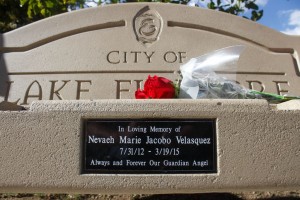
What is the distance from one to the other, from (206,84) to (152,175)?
0.95m

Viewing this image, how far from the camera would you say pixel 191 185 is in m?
2.84

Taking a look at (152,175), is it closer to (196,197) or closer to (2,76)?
(196,197)

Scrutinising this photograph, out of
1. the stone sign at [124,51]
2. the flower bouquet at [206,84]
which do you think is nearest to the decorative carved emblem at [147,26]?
the stone sign at [124,51]

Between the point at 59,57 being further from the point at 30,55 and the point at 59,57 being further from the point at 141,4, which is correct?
the point at 141,4

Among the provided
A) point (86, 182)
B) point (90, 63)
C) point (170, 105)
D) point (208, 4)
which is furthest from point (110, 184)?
point (208, 4)

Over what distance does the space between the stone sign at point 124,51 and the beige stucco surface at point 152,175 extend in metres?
1.31

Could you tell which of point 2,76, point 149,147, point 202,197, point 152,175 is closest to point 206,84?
point 149,147

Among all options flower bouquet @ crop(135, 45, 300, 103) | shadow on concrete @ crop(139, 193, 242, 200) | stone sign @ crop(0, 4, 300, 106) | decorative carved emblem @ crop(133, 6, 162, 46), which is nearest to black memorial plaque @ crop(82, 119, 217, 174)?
flower bouquet @ crop(135, 45, 300, 103)

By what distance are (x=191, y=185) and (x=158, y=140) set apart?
1.24 ft

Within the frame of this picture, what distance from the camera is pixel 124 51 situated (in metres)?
4.36

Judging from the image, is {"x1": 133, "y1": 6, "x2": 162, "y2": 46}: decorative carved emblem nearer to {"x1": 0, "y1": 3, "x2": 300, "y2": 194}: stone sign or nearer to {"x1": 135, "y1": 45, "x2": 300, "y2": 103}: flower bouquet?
{"x1": 135, "y1": 45, "x2": 300, "y2": 103}: flower bouquet

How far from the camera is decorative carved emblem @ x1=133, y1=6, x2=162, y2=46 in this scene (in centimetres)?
440

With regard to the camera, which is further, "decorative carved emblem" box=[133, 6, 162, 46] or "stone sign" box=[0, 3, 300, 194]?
"decorative carved emblem" box=[133, 6, 162, 46]

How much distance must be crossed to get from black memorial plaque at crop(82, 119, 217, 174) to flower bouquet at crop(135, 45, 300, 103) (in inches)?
17.4
